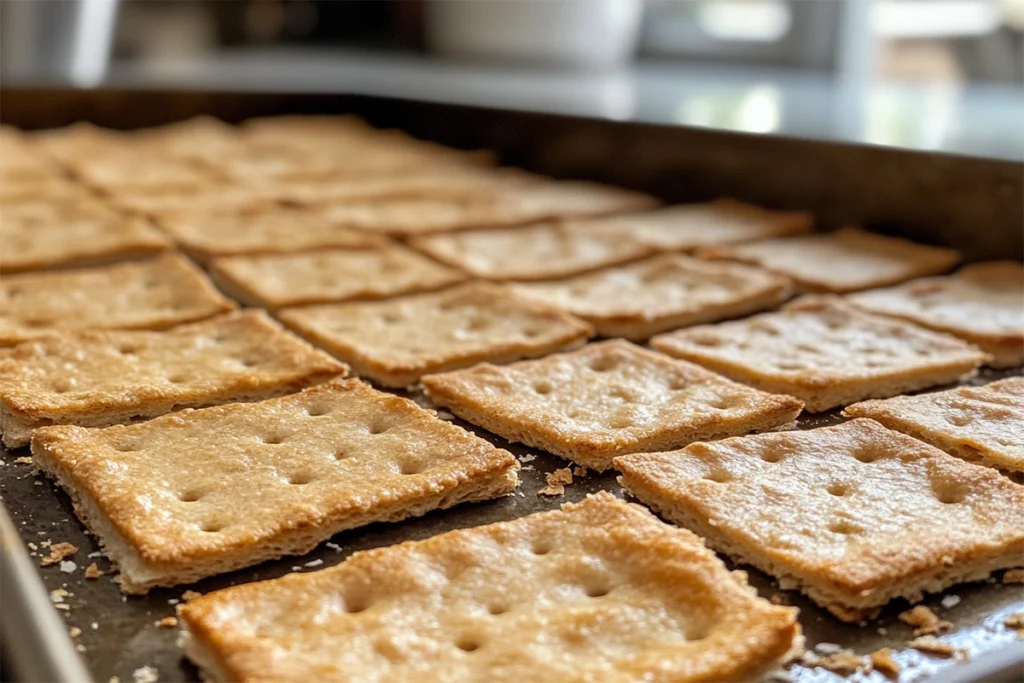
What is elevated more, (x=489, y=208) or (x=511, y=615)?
Answer: (x=489, y=208)

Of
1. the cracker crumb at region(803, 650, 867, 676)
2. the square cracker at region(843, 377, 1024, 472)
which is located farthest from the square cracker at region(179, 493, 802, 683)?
the square cracker at region(843, 377, 1024, 472)

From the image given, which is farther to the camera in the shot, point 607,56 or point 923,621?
point 607,56

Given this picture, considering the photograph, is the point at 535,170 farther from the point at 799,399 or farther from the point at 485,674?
the point at 485,674

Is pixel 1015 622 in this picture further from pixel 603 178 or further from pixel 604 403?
pixel 603 178

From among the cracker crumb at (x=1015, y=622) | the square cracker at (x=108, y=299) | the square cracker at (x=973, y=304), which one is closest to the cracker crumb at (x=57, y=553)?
the square cracker at (x=108, y=299)

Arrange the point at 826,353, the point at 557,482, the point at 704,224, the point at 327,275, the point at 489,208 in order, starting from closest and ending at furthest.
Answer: the point at 557,482, the point at 826,353, the point at 327,275, the point at 704,224, the point at 489,208

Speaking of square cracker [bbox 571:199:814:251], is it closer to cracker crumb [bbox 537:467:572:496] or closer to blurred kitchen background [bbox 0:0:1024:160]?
blurred kitchen background [bbox 0:0:1024:160]

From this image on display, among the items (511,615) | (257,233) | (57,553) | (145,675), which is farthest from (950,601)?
(257,233)
